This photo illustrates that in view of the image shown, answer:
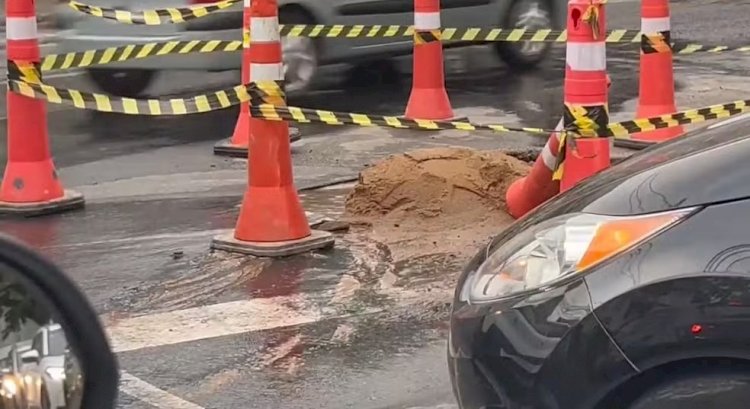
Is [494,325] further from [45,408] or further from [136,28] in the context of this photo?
[136,28]

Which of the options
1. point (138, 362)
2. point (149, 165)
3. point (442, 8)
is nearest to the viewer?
point (138, 362)

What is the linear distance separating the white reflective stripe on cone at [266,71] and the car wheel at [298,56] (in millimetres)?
4990

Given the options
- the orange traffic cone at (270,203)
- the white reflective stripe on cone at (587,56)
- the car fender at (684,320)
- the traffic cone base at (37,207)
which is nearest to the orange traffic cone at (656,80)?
the white reflective stripe on cone at (587,56)

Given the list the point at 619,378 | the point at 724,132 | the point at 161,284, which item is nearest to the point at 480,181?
the point at 161,284

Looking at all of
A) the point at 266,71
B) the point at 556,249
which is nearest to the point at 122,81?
the point at 266,71

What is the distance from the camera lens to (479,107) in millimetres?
11742

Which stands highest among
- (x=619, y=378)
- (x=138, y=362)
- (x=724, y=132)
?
(x=724, y=132)

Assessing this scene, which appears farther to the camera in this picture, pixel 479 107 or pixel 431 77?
pixel 479 107

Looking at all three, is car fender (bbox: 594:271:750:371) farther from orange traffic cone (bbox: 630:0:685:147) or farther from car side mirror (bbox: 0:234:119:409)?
orange traffic cone (bbox: 630:0:685:147)

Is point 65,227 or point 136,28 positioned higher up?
point 136,28

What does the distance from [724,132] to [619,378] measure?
0.98 m

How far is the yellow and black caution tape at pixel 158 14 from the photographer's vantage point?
10125 mm

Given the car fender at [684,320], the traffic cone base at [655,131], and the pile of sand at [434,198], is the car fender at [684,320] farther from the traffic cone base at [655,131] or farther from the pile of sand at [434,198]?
the traffic cone base at [655,131]

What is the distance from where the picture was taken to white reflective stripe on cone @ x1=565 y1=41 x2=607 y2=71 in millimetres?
6266
